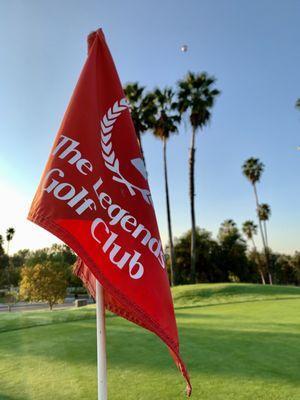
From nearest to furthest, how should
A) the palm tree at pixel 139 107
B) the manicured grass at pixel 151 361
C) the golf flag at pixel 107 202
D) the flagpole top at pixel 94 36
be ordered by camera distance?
1. the golf flag at pixel 107 202
2. the flagpole top at pixel 94 36
3. the manicured grass at pixel 151 361
4. the palm tree at pixel 139 107

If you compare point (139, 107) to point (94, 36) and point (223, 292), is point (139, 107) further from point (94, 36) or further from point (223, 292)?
point (94, 36)

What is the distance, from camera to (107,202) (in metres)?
2.35

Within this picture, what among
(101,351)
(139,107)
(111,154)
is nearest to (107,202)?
(111,154)

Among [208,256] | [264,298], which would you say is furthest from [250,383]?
[208,256]

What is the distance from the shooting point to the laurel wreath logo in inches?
97.5

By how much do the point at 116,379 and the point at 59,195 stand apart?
3231mm

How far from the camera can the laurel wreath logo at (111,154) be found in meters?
2.48

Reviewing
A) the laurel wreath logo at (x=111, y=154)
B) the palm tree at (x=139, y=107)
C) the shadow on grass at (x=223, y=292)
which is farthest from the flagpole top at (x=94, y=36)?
the palm tree at (x=139, y=107)

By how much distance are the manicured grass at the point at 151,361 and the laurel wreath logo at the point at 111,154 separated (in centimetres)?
250

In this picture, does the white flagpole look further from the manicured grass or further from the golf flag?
the manicured grass

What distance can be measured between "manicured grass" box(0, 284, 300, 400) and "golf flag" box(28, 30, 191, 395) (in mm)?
2201

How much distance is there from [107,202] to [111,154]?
35 cm

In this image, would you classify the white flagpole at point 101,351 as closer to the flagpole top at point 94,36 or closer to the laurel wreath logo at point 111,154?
the laurel wreath logo at point 111,154

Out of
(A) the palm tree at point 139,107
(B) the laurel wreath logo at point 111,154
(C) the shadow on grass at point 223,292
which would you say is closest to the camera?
(B) the laurel wreath logo at point 111,154
